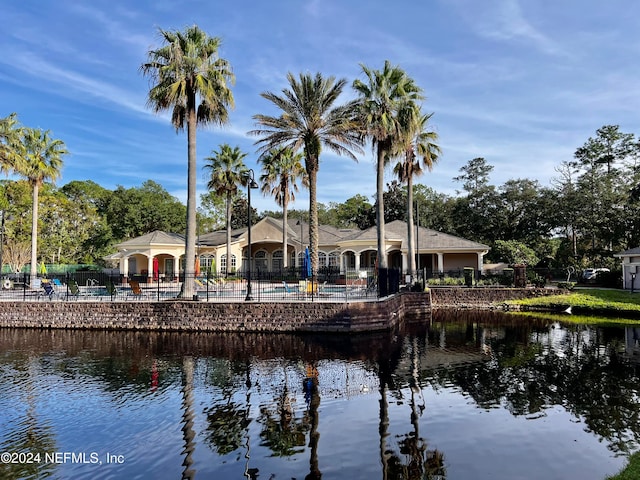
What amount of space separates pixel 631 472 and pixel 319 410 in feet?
19.7

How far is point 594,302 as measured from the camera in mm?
28047

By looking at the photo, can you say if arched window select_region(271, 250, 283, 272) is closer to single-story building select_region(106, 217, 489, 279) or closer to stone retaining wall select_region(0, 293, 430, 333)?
single-story building select_region(106, 217, 489, 279)

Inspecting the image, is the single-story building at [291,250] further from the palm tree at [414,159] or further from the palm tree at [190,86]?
the palm tree at [190,86]

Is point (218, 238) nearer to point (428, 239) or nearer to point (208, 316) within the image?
point (428, 239)

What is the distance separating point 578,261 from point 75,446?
155 ft

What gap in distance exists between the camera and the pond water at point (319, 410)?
25.0ft

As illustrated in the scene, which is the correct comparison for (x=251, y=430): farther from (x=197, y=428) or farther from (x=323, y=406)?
(x=323, y=406)

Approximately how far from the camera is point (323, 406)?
34.4 ft

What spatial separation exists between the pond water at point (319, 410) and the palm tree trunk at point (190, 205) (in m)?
5.16

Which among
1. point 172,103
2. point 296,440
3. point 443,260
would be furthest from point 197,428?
point 443,260

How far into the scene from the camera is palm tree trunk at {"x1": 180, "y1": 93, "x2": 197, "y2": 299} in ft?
74.7

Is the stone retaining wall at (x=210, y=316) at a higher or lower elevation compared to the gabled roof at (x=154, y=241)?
lower

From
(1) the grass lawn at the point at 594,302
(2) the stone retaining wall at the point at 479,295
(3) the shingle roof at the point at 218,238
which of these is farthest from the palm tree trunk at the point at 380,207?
(3) the shingle roof at the point at 218,238

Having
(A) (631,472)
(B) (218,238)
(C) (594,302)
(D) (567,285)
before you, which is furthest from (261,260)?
(A) (631,472)
